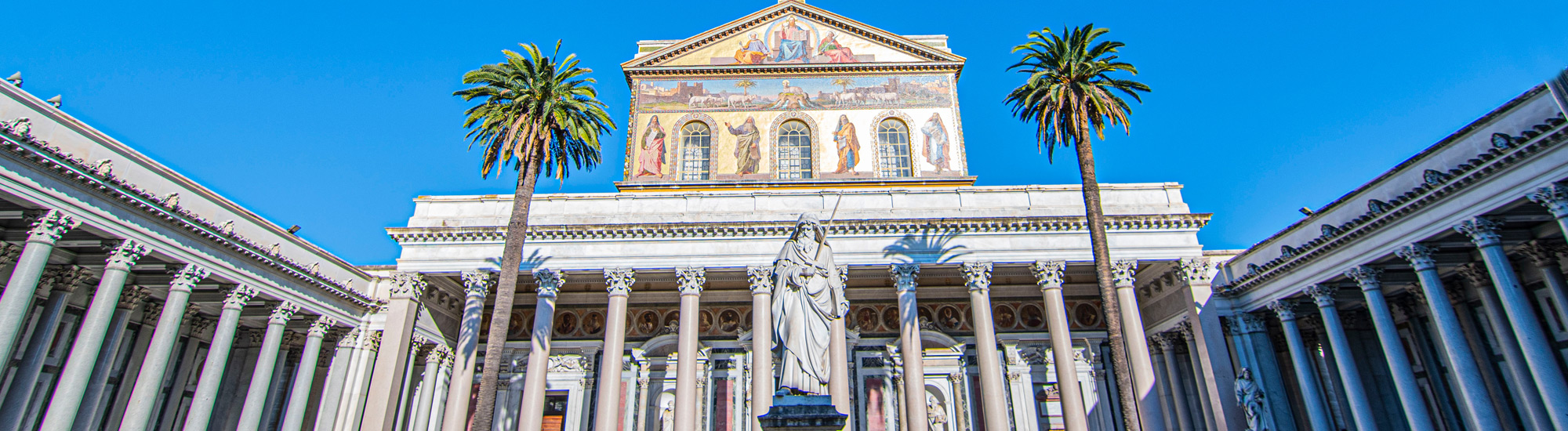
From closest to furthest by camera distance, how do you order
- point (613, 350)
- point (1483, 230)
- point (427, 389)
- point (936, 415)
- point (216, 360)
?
point (1483, 230)
point (216, 360)
point (613, 350)
point (427, 389)
point (936, 415)

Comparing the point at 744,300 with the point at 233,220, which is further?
the point at 744,300

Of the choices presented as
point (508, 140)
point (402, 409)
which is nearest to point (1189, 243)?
point (508, 140)

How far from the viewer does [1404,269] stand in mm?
19453

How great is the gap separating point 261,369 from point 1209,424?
2796 cm

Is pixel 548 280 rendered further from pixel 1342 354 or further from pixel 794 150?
pixel 1342 354

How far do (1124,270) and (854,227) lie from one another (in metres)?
7.95

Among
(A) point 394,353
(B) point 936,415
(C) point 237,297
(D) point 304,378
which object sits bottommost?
(B) point 936,415

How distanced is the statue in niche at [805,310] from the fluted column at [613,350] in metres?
13.0

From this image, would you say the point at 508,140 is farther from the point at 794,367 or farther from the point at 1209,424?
the point at 1209,424

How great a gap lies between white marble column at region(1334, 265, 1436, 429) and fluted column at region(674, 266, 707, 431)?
17.3m

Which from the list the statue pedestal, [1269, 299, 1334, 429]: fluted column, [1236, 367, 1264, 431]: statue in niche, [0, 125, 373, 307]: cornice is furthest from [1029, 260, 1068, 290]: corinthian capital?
[0, 125, 373, 307]: cornice

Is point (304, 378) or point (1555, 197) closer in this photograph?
point (1555, 197)

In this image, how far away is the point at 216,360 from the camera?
19.6 m

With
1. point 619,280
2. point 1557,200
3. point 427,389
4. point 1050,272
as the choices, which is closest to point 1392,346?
point 1557,200
